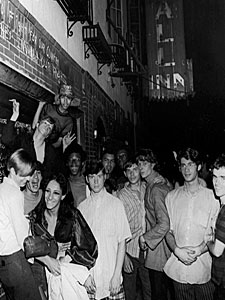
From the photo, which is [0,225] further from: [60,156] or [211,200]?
[60,156]

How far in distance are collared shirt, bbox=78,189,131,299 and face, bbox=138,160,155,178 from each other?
888mm

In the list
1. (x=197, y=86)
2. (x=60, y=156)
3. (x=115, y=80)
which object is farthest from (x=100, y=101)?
(x=197, y=86)

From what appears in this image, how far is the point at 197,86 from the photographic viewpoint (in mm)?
17641

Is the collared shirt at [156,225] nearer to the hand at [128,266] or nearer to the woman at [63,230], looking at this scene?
the hand at [128,266]

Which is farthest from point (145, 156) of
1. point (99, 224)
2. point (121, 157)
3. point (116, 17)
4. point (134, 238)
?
point (116, 17)

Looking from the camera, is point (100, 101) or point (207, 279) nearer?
point (207, 279)

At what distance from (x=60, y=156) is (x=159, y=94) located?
501 inches

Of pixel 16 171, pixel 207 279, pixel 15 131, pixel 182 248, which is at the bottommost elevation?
pixel 207 279

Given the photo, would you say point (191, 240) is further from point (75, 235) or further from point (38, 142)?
point (38, 142)

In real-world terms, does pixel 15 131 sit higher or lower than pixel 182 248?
higher

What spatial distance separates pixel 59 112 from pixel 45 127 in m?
0.68

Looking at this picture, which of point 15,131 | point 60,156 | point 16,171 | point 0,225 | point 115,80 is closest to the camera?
point 0,225

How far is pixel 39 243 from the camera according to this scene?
2.83m

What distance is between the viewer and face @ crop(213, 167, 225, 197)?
320 cm
